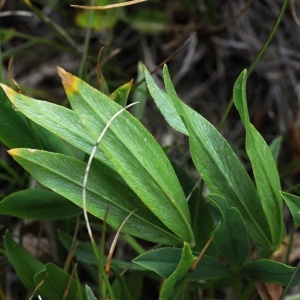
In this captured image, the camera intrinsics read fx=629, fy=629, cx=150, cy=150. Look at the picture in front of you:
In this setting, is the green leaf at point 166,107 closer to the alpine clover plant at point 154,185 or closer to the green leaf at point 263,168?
the alpine clover plant at point 154,185

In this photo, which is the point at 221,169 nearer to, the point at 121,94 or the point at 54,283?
the point at 121,94

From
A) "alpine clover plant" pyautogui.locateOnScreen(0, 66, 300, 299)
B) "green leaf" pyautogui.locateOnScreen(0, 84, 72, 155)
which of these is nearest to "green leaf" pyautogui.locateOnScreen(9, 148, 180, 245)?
"alpine clover plant" pyautogui.locateOnScreen(0, 66, 300, 299)

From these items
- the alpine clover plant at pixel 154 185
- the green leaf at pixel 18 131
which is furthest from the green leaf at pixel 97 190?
the green leaf at pixel 18 131

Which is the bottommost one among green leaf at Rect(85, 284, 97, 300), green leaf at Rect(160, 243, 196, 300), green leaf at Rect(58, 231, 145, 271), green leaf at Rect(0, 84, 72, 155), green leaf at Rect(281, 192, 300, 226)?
green leaf at Rect(58, 231, 145, 271)

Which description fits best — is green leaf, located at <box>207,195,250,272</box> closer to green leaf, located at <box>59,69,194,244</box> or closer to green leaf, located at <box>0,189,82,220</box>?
green leaf, located at <box>59,69,194,244</box>

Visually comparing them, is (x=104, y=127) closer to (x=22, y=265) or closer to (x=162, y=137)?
(x=22, y=265)

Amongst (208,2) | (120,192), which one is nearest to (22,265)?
(120,192)
